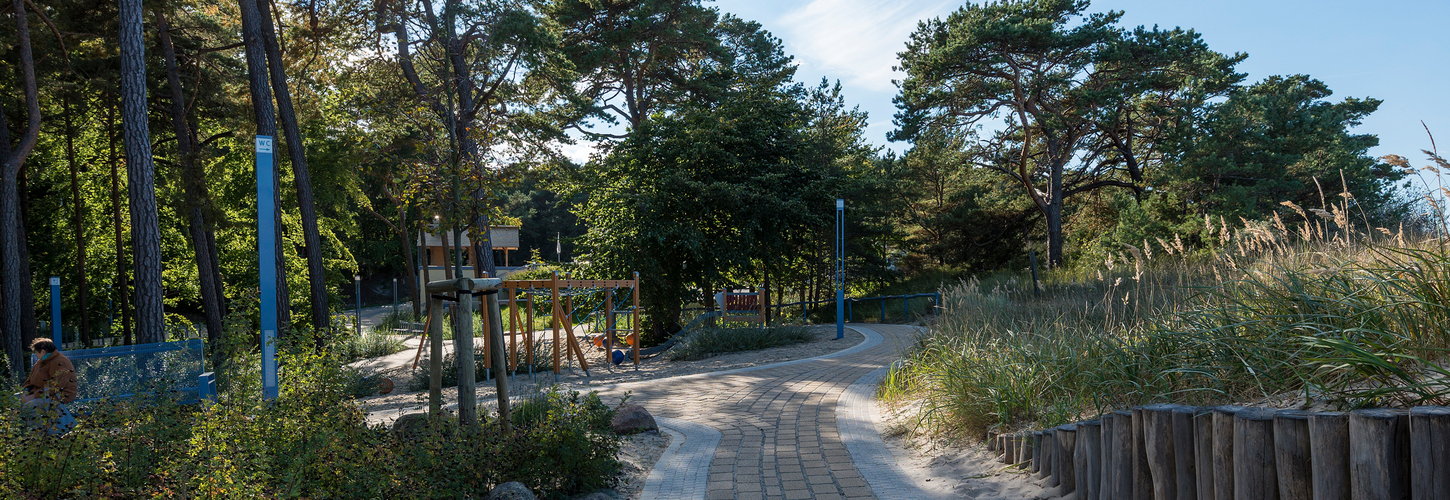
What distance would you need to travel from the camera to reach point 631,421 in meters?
6.83

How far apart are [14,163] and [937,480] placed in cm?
1496

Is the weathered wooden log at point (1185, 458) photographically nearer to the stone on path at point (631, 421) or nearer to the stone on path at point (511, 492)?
the stone on path at point (511, 492)

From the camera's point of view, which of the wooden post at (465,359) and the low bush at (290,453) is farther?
the wooden post at (465,359)

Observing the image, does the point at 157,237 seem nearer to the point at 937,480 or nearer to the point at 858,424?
the point at 858,424

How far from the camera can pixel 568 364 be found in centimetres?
1412

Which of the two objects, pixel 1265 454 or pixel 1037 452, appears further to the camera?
pixel 1037 452

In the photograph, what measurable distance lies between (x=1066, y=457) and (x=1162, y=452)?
956 mm

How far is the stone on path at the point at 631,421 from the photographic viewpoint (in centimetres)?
675

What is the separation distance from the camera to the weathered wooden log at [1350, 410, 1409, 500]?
2465 millimetres

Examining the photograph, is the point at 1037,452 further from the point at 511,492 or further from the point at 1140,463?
the point at 511,492

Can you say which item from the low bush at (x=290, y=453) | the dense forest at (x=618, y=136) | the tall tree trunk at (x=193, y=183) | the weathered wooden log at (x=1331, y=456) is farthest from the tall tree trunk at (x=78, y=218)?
the weathered wooden log at (x=1331, y=456)

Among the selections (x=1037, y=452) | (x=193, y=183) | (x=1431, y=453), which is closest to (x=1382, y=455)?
(x=1431, y=453)

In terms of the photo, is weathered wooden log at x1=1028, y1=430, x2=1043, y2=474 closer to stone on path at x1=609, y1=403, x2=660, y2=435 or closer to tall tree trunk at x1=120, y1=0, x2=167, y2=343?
stone on path at x1=609, y1=403, x2=660, y2=435

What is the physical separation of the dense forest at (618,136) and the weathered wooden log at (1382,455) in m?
15.0
